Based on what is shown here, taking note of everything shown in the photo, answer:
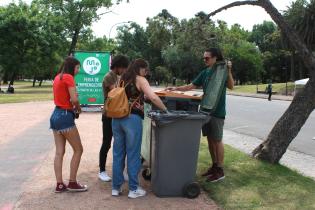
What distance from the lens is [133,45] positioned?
101 metres

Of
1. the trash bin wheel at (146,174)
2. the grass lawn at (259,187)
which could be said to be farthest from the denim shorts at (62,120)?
the grass lawn at (259,187)

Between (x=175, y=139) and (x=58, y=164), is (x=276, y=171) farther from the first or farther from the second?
(x=58, y=164)

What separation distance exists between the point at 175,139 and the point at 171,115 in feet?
1.03

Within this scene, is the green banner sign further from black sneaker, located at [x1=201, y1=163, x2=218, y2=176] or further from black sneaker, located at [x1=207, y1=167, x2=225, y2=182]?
black sneaker, located at [x1=207, y1=167, x2=225, y2=182]

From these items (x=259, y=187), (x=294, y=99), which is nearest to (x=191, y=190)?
(x=259, y=187)

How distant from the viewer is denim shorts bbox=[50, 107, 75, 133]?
5.99 m

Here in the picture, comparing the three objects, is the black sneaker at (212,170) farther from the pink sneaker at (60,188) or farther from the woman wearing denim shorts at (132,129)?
the pink sneaker at (60,188)

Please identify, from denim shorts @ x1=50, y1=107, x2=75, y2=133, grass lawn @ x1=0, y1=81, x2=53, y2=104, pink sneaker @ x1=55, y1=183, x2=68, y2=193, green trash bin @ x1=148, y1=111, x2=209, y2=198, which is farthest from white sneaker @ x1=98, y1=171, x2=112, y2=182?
grass lawn @ x1=0, y1=81, x2=53, y2=104

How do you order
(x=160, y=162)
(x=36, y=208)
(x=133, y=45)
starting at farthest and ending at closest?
(x=133, y=45) → (x=160, y=162) → (x=36, y=208)

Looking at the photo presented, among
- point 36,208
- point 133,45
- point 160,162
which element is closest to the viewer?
point 36,208

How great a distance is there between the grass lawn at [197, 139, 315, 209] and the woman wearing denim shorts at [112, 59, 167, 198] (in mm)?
1008

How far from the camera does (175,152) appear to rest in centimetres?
589

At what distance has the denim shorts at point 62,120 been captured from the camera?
5992mm

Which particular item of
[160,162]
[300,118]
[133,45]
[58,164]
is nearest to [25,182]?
[58,164]
